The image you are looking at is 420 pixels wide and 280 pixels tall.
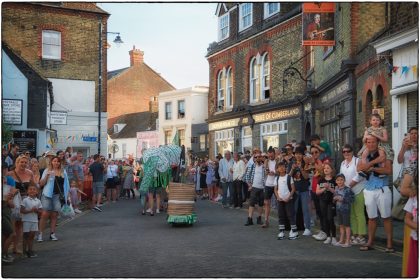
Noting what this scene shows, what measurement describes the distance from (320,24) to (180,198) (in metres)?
9.41

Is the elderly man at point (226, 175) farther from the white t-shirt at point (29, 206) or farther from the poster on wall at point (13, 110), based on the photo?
the white t-shirt at point (29, 206)

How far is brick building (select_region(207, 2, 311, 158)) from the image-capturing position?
26.7 m

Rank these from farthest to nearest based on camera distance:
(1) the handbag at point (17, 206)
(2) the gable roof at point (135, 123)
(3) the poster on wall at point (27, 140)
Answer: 1. (2) the gable roof at point (135, 123)
2. (3) the poster on wall at point (27, 140)
3. (1) the handbag at point (17, 206)

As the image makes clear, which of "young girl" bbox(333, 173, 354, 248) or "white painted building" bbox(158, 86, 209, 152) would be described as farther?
"white painted building" bbox(158, 86, 209, 152)

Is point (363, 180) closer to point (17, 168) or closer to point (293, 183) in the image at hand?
point (293, 183)

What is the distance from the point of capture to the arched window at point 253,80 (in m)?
30.7

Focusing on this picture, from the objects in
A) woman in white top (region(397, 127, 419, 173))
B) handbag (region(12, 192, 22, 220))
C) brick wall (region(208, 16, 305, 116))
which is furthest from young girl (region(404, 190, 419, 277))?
brick wall (region(208, 16, 305, 116))

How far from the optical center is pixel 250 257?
28.4 ft

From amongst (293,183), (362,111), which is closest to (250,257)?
(293,183)

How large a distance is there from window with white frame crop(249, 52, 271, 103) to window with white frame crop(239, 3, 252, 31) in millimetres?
2136

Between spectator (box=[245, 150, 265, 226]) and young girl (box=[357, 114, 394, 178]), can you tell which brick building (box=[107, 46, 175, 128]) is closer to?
spectator (box=[245, 150, 265, 226])

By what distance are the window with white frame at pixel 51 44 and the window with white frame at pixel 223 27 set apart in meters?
9.84

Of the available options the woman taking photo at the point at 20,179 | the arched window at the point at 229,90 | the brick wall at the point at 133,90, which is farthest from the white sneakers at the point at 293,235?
the brick wall at the point at 133,90

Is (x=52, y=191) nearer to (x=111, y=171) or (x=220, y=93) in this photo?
(x=111, y=171)
